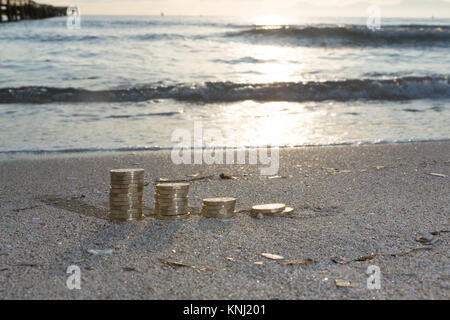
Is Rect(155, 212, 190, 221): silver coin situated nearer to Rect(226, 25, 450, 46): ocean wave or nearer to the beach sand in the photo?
the beach sand

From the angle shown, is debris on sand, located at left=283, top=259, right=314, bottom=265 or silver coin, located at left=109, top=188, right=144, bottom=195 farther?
silver coin, located at left=109, top=188, right=144, bottom=195

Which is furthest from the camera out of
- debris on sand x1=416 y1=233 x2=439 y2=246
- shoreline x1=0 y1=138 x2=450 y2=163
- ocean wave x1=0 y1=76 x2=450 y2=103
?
ocean wave x1=0 y1=76 x2=450 y2=103

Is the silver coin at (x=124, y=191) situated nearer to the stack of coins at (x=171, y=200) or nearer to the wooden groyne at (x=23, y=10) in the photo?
the stack of coins at (x=171, y=200)

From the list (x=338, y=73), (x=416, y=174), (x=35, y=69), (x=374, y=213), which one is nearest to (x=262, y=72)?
(x=338, y=73)

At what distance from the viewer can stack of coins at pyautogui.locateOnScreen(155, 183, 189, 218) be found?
3.07 m

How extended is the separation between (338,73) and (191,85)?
416 cm

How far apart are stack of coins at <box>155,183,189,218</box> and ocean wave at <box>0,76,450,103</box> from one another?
256 inches

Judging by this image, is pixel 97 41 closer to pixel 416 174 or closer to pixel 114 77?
pixel 114 77

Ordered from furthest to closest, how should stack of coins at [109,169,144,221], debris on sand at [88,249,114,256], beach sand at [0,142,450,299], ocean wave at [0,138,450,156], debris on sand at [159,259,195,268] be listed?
ocean wave at [0,138,450,156], stack of coins at [109,169,144,221], debris on sand at [88,249,114,256], debris on sand at [159,259,195,268], beach sand at [0,142,450,299]

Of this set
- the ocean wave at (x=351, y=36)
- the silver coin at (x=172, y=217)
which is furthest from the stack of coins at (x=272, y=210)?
the ocean wave at (x=351, y=36)

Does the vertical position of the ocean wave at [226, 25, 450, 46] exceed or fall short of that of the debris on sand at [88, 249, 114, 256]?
it exceeds it

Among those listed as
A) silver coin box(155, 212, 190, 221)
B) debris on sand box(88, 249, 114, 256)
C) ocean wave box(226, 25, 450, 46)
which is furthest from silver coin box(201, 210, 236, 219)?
ocean wave box(226, 25, 450, 46)

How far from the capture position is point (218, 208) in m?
3.16

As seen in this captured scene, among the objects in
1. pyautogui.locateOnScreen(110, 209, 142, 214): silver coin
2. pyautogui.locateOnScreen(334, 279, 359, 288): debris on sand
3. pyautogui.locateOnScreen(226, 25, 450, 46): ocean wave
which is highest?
pyautogui.locateOnScreen(226, 25, 450, 46): ocean wave
